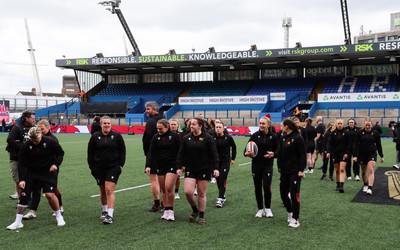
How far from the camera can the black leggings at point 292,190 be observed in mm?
7134

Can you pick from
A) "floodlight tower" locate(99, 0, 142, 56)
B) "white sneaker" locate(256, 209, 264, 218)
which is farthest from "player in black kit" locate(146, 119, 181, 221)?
"floodlight tower" locate(99, 0, 142, 56)

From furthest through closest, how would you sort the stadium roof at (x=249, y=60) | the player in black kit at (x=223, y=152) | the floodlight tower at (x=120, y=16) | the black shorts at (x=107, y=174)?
the floodlight tower at (x=120, y=16) < the stadium roof at (x=249, y=60) < the player in black kit at (x=223, y=152) < the black shorts at (x=107, y=174)

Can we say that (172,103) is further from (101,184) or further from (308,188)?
(101,184)

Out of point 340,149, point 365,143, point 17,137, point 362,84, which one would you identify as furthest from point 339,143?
point 362,84

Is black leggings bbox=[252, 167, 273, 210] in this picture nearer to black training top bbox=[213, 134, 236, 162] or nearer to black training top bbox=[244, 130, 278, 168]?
black training top bbox=[244, 130, 278, 168]

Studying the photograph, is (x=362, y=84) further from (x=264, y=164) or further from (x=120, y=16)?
(x=264, y=164)

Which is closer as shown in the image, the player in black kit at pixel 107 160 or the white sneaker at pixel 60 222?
the white sneaker at pixel 60 222

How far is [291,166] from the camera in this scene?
7.26 m

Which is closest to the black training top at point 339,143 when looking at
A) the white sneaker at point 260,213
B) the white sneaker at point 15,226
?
the white sneaker at point 260,213

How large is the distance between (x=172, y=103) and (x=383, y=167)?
31.4 m

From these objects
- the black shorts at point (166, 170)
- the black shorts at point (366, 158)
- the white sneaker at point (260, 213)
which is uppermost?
the black shorts at point (166, 170)

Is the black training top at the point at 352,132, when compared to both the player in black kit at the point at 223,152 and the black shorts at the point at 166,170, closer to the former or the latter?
the player in black kit at the point at 223,152

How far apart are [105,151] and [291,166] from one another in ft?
10.1

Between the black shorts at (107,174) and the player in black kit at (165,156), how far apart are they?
0.59 m
